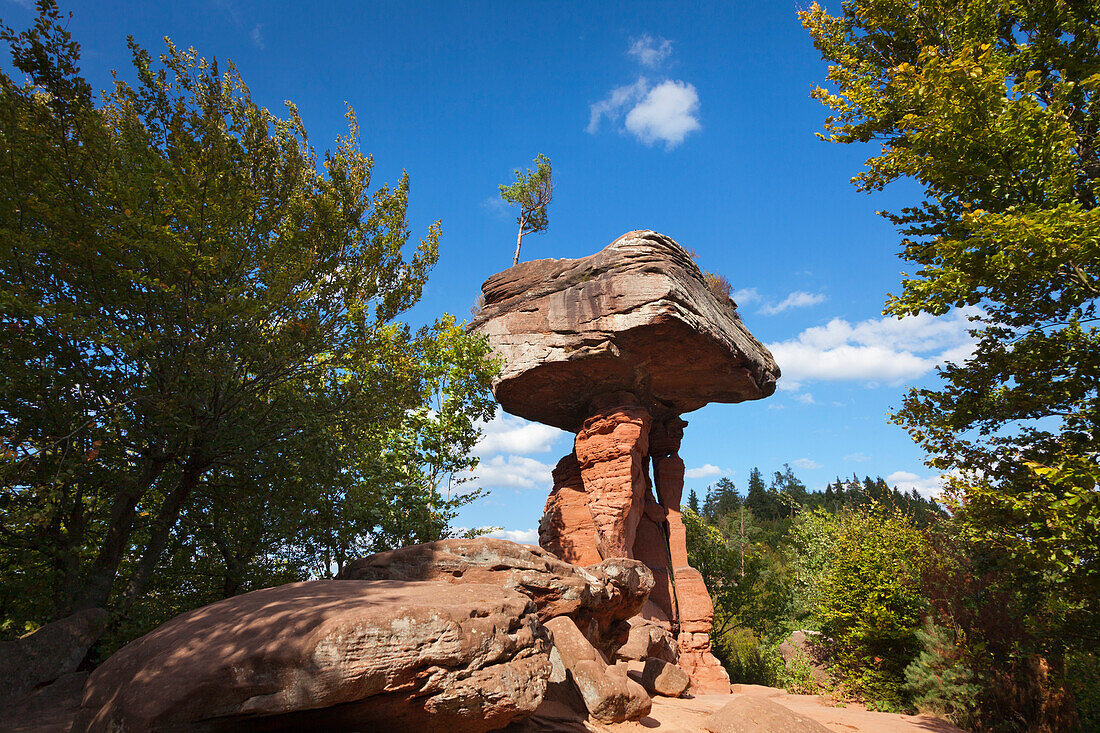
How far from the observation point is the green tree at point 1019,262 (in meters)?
7.52

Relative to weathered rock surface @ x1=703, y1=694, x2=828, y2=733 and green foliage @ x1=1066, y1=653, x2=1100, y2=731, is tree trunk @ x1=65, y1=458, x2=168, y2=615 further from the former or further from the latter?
green foliage @ x1=1066, y1=653, x2=1100, y2=731

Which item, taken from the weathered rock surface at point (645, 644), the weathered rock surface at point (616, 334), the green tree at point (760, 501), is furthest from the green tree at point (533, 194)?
the green tree at point (760, 501)

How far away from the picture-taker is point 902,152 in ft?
34.5

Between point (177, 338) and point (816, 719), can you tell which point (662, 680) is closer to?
point (816, 719)

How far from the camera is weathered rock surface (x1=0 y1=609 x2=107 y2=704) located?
20.3 feet

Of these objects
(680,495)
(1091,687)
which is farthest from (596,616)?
(680,495)

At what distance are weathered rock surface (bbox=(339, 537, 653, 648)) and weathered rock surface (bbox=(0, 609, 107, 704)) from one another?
326cm

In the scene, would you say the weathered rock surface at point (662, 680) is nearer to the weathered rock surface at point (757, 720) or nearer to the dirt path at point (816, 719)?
the dirt path at point (816, 719)

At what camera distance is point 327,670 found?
172 inches

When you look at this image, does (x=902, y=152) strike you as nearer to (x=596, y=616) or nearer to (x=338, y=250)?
(x=596, y=616)

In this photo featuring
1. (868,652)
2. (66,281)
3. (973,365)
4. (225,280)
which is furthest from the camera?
(868,652)

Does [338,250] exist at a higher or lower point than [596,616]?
higher

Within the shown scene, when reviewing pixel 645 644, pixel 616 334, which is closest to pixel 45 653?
pixel 645 644

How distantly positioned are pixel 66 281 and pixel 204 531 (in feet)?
16.9
